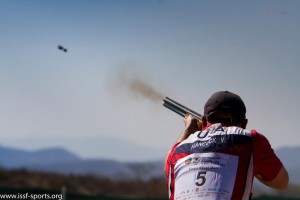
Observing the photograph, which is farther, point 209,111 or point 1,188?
point 1,188

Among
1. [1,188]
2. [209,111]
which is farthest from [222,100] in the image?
[1,188]

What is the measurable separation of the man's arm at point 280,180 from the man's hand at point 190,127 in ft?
2.00

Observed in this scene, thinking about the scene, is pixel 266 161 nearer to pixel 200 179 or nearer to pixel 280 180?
pixel 280 180

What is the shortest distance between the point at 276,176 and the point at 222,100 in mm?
558

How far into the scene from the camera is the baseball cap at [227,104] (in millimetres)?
3891

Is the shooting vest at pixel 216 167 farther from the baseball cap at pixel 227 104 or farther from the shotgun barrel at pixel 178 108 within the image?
the shotgun barrel at pixel 178 108

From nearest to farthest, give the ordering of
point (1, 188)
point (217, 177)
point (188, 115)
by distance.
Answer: point (217, 177) < point (188, 115) < point (1, 188)

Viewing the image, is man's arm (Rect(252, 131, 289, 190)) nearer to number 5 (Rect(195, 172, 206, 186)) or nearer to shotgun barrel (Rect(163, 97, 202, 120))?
number 5 (Rect(195, 172, 206, 186))

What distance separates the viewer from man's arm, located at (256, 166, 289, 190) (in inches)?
152

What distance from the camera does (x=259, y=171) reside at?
3869 millimetres

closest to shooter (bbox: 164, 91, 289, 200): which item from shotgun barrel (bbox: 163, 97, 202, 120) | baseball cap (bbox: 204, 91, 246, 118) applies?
baseball cap (bbox: 204, 91, 246, 118)

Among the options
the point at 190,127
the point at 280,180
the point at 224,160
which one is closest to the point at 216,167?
the point at 224,160

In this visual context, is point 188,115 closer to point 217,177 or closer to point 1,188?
point 217,177

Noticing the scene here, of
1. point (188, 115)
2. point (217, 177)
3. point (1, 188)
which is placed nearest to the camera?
point (217, 177)
